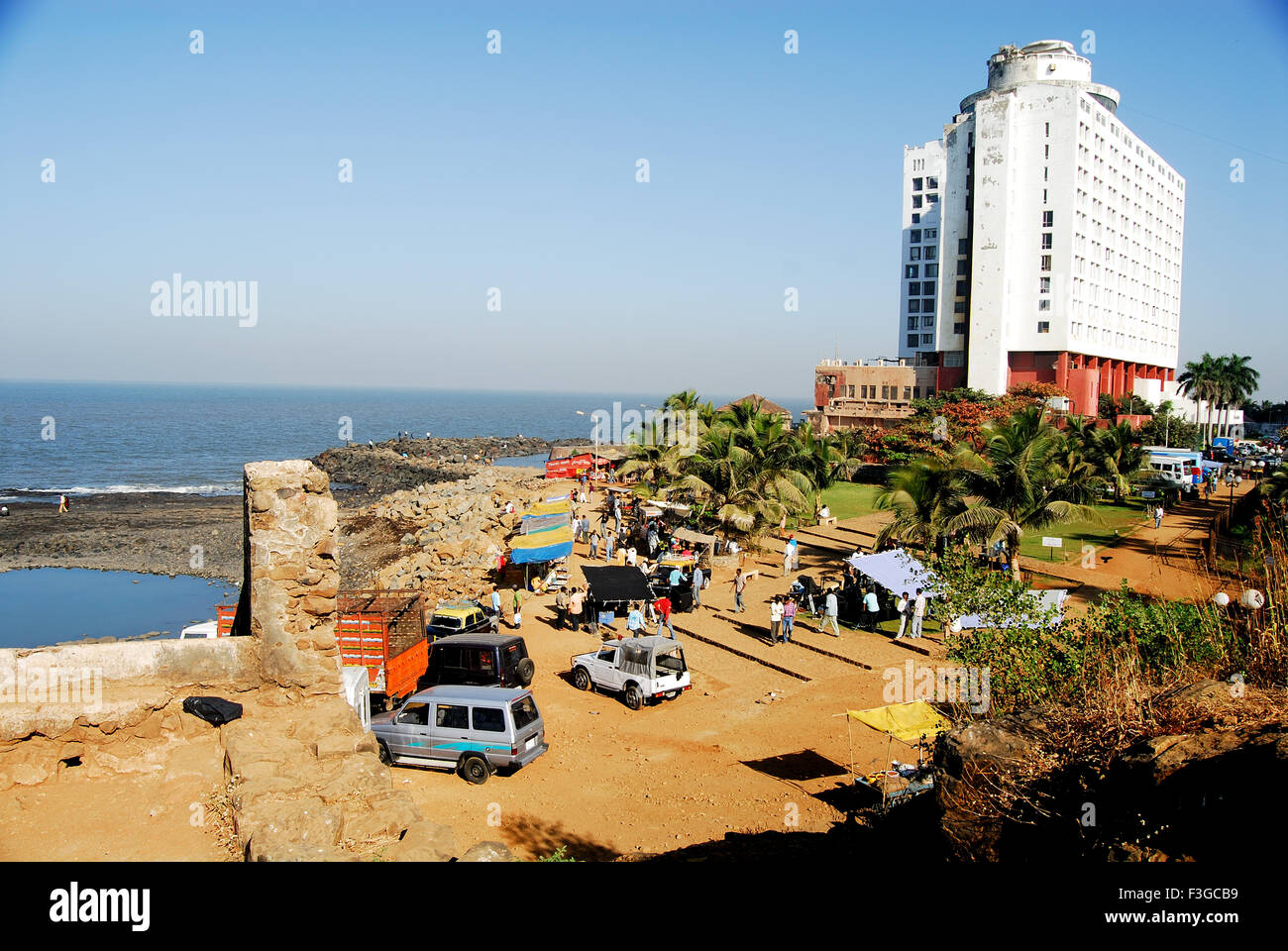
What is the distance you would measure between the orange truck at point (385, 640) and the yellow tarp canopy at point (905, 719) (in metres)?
8.70

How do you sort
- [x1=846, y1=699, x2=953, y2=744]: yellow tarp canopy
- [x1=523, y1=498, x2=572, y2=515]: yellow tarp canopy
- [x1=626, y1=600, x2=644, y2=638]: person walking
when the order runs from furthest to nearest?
[x1=523, y1=498, x2=572, y2=515]: yellow tarp canopy → [x1=626, y1=600, x2=644, y2=638]: person walking → [x1=846, y1=699, x2=953, y2=744]: yellow tarp canopy

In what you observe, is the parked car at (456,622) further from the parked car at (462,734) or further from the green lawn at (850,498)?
the green lawn at (850,498)

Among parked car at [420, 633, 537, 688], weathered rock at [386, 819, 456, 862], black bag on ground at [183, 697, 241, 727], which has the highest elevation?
black bag on ground at [183, 697, 241, 727]

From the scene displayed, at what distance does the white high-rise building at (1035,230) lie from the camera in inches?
2803

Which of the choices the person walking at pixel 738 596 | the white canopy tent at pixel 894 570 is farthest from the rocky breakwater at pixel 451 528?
the white canopy tent at pixel 894 570

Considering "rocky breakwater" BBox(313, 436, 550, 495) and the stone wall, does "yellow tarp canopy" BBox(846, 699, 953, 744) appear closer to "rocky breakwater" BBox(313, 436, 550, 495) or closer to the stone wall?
the stone wall

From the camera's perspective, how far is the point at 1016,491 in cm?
2342

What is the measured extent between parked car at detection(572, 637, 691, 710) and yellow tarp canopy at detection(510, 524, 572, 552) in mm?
9001

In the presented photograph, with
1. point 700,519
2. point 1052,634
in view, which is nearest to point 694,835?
point 1052,634

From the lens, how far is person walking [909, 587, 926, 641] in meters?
21.8

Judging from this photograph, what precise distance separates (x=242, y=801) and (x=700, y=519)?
82.9 ft

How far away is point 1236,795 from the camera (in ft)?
16.0

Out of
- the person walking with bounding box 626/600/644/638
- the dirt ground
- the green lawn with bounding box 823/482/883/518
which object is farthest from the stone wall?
the green lawn with bounding box 823/482/883/518
